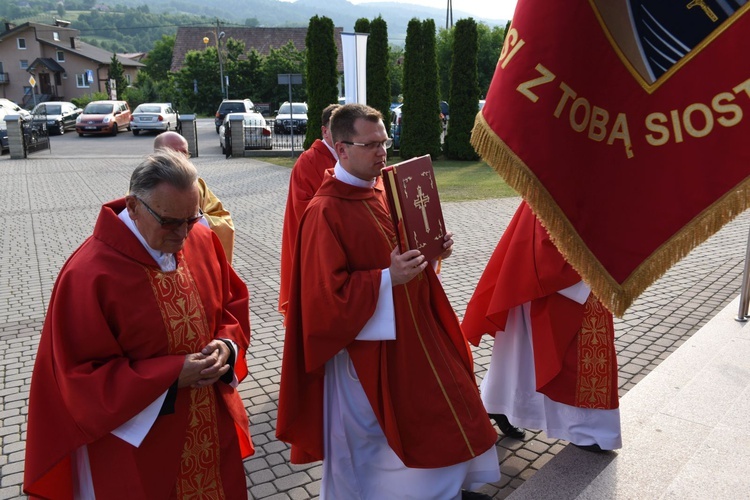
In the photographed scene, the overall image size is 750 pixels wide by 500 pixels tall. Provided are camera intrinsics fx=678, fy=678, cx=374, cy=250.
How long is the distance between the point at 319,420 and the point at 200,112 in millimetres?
47086

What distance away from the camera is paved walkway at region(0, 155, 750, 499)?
4082 mm

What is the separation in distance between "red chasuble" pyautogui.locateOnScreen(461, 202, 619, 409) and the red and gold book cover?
0.90 m

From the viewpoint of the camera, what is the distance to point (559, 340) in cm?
380

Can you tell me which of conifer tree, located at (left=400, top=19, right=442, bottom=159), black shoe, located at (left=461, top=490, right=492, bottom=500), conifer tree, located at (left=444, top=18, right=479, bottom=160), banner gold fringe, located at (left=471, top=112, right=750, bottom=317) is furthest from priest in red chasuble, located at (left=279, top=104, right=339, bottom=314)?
conifer tree, located at (left=444, top=18, right=479, bottom=160)

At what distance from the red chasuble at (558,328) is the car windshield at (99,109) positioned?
1273 inches

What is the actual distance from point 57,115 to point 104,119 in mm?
3714

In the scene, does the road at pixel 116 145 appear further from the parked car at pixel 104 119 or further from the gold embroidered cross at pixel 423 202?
the gold embroidered cross at pixel 423 202

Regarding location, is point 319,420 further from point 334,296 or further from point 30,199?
point 30,199

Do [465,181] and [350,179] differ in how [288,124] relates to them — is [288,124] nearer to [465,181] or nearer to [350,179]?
[465,181]

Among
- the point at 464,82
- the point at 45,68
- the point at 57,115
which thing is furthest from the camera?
the point at 45,68

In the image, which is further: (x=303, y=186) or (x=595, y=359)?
(x=303, y=186)

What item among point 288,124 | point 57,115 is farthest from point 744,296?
point 57,115

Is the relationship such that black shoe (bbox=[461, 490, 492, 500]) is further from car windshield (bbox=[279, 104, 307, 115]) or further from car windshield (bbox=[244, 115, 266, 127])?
car windshield (bbox=[279, 104, 307, 115])

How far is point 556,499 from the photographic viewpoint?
11.2ft
